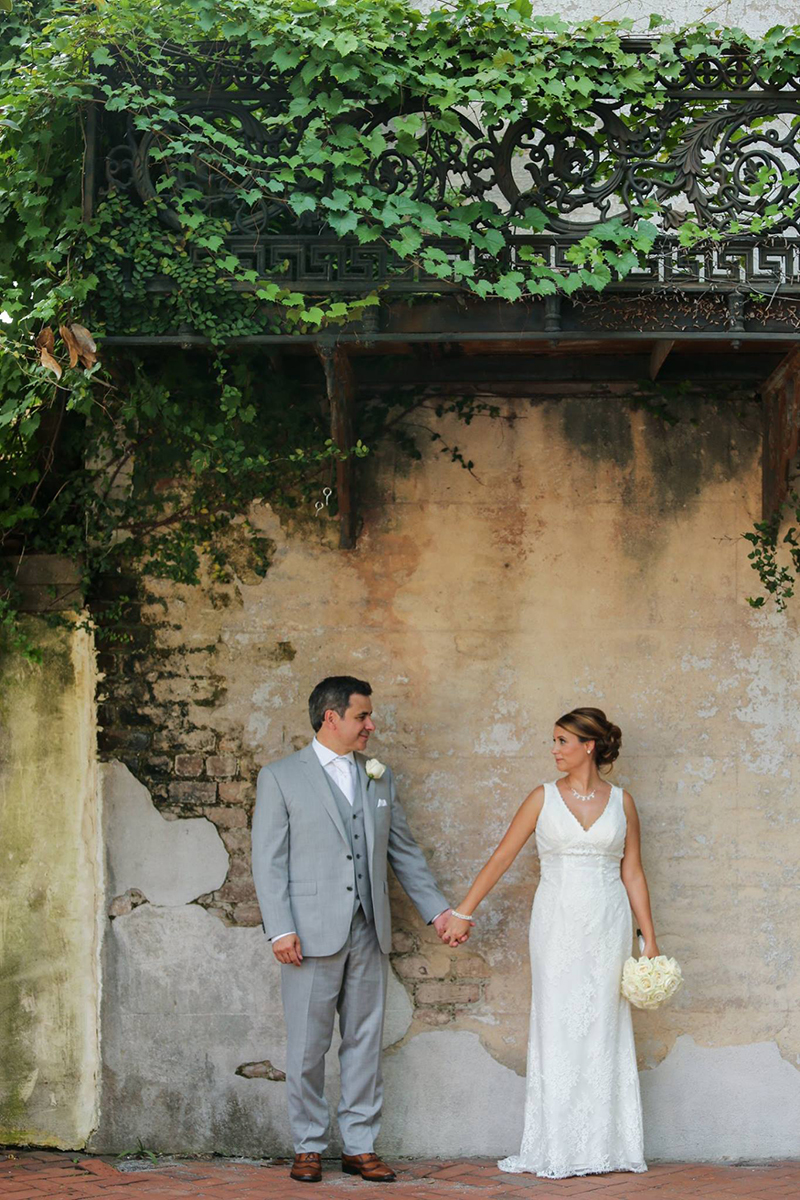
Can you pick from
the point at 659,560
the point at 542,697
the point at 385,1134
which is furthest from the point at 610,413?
the point at 385,1134

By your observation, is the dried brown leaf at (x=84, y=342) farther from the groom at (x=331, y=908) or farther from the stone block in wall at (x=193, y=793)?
the stone block in wall at (x=193, y=793)

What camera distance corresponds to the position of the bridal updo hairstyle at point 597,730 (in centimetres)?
571

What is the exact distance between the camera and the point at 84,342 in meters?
5.23

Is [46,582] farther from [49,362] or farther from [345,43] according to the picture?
[345,43]

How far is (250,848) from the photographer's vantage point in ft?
19.9

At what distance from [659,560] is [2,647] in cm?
317

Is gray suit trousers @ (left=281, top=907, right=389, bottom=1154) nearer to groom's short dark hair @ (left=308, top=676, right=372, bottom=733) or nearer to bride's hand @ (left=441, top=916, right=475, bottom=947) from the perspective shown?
bride's hand @ (left=441, top=916, right=475, bottom=947)

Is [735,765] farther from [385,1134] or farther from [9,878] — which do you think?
[9,878]

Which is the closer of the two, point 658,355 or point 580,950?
point 580,950

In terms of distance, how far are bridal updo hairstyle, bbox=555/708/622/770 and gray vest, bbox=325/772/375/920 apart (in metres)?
0.97

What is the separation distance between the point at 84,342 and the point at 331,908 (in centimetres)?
256

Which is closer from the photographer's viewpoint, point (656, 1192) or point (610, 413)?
point (656, 1192)

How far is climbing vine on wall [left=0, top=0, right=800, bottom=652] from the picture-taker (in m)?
5.10

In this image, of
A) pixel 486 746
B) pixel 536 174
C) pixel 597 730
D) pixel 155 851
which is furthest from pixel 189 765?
pixel 536 174
